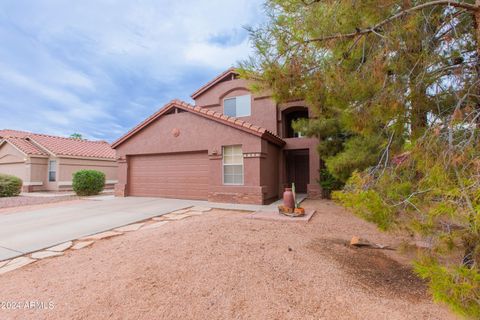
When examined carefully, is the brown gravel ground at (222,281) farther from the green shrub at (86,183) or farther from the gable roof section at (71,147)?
the gable roof section at (71,147)

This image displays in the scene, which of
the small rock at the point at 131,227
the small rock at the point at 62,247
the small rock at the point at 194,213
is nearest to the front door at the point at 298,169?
the small rock at the point at 194,213

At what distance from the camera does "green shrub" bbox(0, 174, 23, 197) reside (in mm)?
14086

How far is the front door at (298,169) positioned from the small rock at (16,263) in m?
13.5

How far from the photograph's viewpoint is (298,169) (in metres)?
15.9

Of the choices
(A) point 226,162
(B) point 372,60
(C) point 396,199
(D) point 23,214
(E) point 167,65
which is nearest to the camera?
(C) point 396,199

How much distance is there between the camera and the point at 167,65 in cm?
1841

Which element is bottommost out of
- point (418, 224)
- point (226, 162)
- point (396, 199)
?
point (418, 224)

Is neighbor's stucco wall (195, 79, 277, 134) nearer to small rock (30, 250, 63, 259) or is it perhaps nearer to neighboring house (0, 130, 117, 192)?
small rock (30, 250, 63, 259)

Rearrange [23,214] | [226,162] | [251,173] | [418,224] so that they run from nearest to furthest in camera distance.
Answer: [418,224]
[23,214]
[251,173]
[226,162]

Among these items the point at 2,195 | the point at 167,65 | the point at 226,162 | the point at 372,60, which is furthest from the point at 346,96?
the point at 2,195

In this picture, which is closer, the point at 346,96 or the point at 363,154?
the point at 346,96

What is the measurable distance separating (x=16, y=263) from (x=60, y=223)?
3.23 metres

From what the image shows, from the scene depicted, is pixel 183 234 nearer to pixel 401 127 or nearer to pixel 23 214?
pixel 401 127

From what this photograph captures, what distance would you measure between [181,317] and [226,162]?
8.51 m
